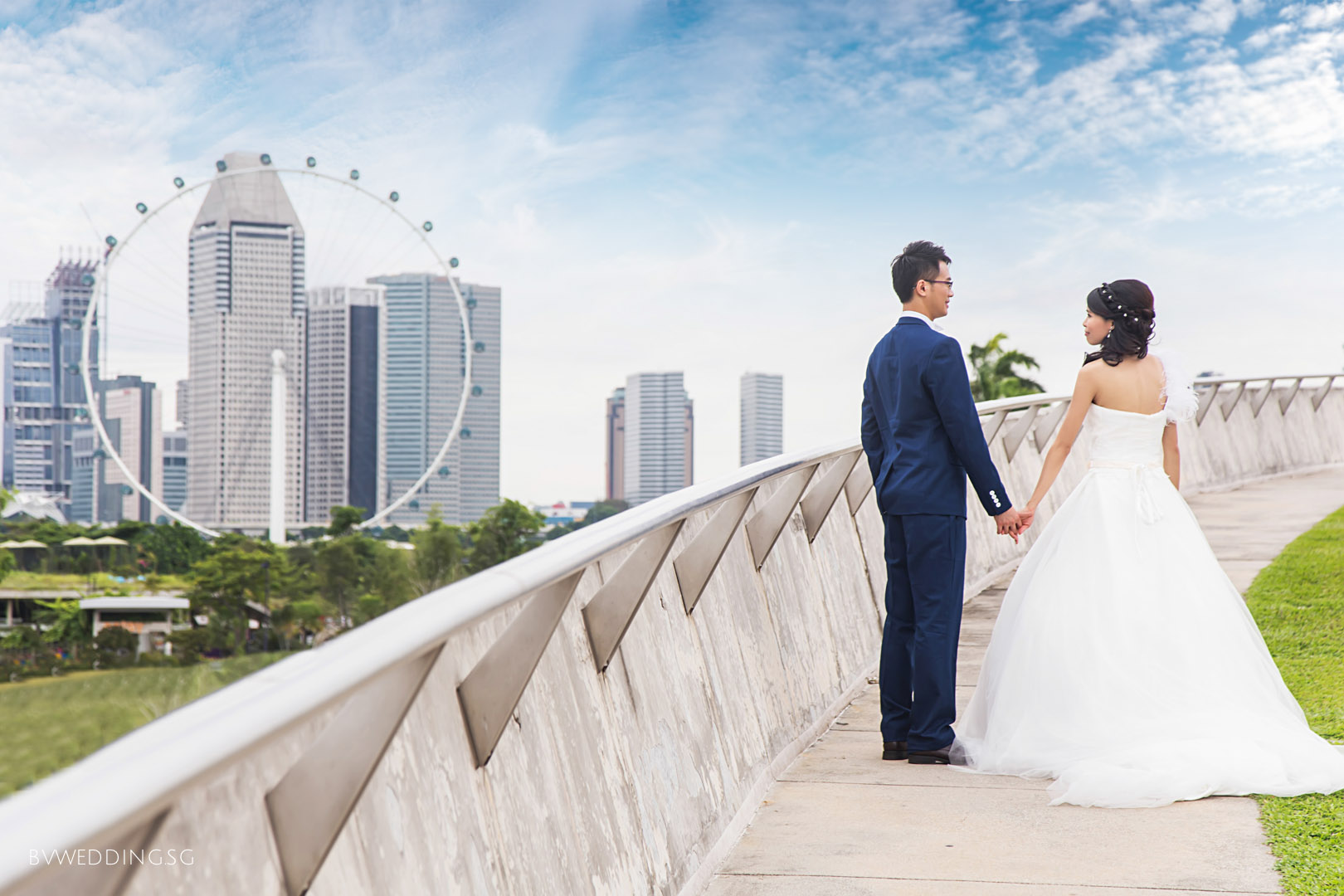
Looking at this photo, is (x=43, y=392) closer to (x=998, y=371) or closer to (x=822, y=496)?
(x=998, y=371)

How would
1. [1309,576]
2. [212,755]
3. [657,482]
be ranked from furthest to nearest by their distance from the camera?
[657,482]
[1309,576]
[212,755]

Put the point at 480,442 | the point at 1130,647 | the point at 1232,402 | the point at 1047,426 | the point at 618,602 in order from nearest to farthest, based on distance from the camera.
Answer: the point at 618,602, the point at 1130,647, the point at 1047,426, the point at 1232,402, the point at 480,442

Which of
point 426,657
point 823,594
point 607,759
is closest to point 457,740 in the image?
point 426,657

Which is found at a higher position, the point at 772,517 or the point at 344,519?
the point at 772,517

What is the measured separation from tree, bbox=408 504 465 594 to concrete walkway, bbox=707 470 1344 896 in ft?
444

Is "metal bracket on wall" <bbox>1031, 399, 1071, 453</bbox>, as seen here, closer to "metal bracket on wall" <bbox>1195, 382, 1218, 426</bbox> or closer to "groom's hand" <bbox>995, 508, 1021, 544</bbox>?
"metal bracket on wall" <bbox>1195, 382, 1218, 426</bbox>

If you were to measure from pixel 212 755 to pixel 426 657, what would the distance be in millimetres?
714

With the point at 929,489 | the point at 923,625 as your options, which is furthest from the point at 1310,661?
the point at 929,489

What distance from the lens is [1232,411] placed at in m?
17.8

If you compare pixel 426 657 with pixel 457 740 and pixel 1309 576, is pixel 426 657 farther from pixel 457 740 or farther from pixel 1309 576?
pixel 1309 576

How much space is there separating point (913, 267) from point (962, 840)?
227 centimetres

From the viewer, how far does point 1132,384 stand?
5.75 metres

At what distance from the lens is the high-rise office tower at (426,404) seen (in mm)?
100125

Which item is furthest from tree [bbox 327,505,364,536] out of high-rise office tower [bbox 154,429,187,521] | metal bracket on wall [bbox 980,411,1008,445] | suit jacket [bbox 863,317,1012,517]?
suit jacket [bbox 863,317,1012,517]
